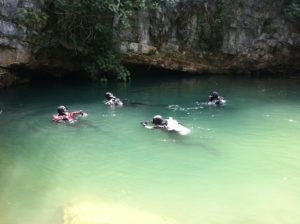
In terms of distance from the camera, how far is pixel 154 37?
71.0 feet

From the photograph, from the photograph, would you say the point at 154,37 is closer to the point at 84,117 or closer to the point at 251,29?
the point at 251,29

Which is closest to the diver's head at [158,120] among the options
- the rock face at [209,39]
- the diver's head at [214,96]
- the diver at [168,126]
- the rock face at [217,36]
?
the diver at [168,126]

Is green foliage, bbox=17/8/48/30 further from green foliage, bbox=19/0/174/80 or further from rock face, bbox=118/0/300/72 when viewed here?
rock face, bbox=118/0/300/72

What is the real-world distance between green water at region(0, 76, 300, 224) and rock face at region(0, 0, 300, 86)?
5.28 meters

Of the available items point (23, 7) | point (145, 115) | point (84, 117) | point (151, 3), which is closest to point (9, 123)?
point (84, 117)

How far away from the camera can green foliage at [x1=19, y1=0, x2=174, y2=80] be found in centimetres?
1783

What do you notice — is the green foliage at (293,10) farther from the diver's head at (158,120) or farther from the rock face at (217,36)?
the diver's head at (158,120)

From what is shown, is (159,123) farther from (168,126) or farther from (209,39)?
(209,39)

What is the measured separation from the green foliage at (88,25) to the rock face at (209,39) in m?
0.77

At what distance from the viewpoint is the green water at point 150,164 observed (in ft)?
24.2

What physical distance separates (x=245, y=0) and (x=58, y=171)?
16.6 meters

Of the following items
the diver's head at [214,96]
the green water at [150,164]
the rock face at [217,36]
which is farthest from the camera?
the rock face at [217,36]

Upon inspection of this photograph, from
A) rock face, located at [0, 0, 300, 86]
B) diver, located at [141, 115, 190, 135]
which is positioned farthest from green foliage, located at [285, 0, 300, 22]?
diver, located at [141, 115, 190, 135]

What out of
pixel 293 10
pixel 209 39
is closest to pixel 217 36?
pixel 209 39
